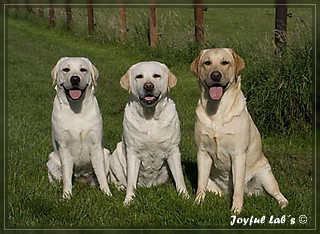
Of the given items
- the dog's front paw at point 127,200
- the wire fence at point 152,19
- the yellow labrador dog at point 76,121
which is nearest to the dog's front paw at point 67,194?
the yellow labrador dog at point 76,121

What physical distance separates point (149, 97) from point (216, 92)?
617 millimetres

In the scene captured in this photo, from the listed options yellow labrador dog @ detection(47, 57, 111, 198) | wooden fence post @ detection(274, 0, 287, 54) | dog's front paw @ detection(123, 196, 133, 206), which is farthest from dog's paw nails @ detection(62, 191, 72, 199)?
wooden fence post @ detection(274, 0, 287, 54)

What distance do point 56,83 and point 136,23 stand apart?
10.5m

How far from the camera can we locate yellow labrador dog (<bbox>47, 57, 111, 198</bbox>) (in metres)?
5.24

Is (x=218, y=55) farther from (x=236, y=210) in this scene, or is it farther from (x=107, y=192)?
(x=107, y=192)

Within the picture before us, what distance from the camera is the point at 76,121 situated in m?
5.32

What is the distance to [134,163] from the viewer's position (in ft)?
17.2

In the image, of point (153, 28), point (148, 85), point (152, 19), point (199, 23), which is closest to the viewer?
point (148, 85)

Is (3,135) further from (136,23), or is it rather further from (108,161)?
(136,23)

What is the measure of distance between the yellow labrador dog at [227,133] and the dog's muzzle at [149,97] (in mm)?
403

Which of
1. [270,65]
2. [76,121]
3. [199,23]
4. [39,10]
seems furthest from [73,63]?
[39,10]

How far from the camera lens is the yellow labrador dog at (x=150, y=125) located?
16.6 ft

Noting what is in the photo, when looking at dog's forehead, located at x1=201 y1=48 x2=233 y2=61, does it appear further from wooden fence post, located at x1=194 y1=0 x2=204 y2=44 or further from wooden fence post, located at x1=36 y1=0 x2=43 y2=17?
wooden fence post, located at x1=36 y1=0 x2=43 y2=17

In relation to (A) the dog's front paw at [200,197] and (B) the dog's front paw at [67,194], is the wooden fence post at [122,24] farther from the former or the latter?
(A) the dog's front paw at [200,197]
